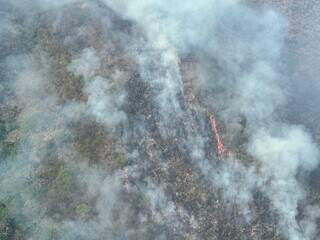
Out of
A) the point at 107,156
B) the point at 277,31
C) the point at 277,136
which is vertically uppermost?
the point at 277,31

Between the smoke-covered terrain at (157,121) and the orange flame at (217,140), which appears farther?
the orange flame at (217,140)

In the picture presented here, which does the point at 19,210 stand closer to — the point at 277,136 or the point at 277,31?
the point at 277,136

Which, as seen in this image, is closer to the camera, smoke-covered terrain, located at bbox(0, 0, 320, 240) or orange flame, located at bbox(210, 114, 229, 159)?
smoke-covered terrain, located at bbox(0, 0, 320, 240)

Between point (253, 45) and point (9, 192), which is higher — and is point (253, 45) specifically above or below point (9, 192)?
above

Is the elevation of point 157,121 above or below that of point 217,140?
below

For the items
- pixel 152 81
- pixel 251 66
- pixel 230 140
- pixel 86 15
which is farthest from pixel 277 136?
pixel 86 15

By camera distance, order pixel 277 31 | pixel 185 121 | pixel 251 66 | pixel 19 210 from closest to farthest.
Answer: pixel 19 210
pixel 185 121
pixel 251 66
pixel 277 31

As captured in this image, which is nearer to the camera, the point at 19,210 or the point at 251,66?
the point at 19,210

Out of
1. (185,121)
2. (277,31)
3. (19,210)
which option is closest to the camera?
(19,210)
